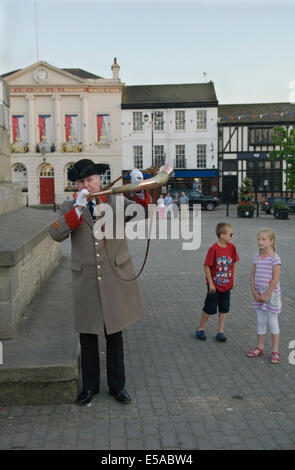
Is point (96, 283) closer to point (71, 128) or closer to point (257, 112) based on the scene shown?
point (71, 128)

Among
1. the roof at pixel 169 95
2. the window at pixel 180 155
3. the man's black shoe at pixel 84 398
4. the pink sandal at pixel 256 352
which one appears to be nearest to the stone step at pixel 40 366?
the man's black shoe at pixel 84 398

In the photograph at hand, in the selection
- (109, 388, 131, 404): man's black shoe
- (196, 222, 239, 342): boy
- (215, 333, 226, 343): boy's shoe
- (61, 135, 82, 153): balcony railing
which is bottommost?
(215, 333, 226, 343): boy's shoe

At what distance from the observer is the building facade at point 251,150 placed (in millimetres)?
42188

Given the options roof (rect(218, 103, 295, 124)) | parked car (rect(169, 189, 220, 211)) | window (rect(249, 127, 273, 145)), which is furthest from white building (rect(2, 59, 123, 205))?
window (rect(249, 127, 273, 145))

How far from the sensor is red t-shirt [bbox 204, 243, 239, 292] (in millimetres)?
5246

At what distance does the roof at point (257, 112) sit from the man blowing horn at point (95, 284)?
39.8 meters

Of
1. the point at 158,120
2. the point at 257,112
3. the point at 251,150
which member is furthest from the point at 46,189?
the point at 257,112

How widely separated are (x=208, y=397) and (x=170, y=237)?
13.9m

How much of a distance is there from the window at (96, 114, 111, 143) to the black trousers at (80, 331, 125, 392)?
39.3 meters

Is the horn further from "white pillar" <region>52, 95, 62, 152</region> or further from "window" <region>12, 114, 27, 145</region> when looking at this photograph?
"window" <region>12, 114, 27, 145</region>

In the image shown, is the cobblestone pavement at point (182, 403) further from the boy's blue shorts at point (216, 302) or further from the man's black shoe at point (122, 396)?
the boy's blue shorts at point (216, 302)

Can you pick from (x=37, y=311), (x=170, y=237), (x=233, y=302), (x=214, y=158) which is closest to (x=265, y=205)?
(x=214, y=158)

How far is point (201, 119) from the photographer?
42344mm

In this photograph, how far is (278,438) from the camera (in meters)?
3.20
